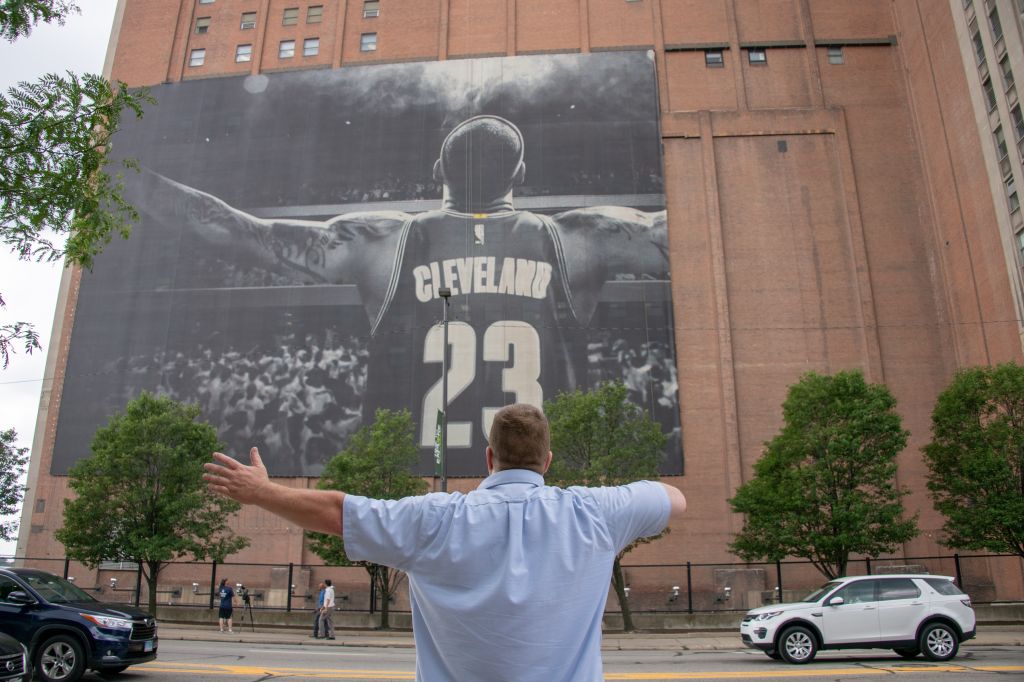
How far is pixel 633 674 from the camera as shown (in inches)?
467

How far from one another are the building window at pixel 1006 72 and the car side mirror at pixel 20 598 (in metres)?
38.0

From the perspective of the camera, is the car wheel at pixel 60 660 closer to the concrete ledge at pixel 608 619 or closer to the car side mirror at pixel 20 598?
the car side mirror at pixel 20 598

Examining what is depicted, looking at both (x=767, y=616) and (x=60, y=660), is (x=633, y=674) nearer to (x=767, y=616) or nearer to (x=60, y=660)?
(x=767, y=616)

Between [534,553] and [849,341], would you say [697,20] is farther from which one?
[534,553]

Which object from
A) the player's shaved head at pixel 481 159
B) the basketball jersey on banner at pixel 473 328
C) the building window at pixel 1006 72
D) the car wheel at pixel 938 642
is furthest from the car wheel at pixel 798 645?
the building window at pixel 1006 72

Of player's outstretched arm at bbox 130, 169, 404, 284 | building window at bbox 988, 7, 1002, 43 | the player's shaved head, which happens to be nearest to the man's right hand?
player's outstretched arm at bbox 130, 169, 404, 284

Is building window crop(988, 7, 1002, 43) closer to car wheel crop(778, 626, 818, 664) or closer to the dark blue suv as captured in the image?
car wheel crop(778, 626, 818, 664)

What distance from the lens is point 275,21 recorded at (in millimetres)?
46156

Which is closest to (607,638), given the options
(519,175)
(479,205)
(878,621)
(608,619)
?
(608,619)

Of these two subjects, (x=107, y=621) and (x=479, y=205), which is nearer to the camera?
(x=107, y=621)

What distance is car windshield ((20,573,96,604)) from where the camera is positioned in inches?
455

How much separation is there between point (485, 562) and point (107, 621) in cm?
1153

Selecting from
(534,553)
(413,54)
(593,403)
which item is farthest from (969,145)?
(534,553)

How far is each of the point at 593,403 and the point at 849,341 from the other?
54.3 feet
